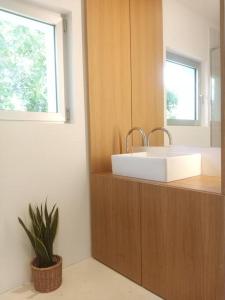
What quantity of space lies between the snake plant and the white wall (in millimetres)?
81

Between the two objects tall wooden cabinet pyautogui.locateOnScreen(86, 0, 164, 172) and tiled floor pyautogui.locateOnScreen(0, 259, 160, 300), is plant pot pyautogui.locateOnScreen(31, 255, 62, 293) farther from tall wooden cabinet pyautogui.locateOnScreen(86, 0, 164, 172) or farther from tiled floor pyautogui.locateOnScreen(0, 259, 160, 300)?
tall wooden cabinet pyautogui.locateOnScreen(86, 0, 164, 172)

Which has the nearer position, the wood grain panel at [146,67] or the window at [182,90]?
the window at [182,90]

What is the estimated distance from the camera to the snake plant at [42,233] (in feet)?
5.08

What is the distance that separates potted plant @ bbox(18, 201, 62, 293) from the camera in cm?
153

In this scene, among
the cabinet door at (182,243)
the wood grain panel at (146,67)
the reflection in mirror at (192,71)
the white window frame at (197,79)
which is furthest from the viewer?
the wood grain panel at (146,67)

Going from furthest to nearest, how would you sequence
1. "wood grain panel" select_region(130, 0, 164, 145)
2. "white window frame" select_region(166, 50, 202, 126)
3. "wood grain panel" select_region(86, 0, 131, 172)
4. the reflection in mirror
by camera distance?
"wood grain panel" select_region(130, 0, 164, 145) → "wood grain panel" select_region(86, 0, 131, 172) → "white window frame" select_region(166, 50, 202, 126) → the reflection in mirror

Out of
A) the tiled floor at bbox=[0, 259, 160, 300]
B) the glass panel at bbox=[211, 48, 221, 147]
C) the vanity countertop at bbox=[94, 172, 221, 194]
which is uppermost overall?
the glass panel at bbox=[211, 48, 221, 147]

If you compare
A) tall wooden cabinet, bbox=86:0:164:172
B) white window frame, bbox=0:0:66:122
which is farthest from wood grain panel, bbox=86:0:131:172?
white window frame, bbox=0:0:66:122

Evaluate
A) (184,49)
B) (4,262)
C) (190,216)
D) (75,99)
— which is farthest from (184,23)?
(4,262)

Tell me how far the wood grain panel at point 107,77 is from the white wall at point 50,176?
0.08 m

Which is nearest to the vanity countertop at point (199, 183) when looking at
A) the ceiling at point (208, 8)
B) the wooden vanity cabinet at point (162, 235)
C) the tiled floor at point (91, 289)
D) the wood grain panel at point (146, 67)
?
the wooden vanity cabinet at point (162, 235)

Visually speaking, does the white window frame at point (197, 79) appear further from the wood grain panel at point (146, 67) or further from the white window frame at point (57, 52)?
the white window frame at point (57, 52)

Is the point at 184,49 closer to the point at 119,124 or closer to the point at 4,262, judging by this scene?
the point at 119,124

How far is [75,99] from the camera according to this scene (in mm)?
1826
